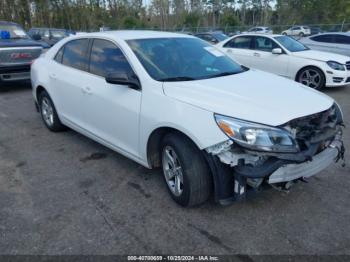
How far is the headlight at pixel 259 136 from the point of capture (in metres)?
2.51

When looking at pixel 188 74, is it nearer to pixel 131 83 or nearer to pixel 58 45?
pixel 131 83

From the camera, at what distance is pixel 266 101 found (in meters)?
2.81

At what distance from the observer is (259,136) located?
2523mm

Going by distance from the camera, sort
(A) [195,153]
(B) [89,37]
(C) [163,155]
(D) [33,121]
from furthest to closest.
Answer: (D) [33,121], (B) [89,37], (C) [163,155], (A) [195,153]

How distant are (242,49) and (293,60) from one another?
1691mm

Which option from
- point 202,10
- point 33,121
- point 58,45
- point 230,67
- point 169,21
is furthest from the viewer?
point 202,10

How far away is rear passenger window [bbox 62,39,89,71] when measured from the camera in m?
4.20

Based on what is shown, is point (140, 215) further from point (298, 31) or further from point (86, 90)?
point (298, 31)

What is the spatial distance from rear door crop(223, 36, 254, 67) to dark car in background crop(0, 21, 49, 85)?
572cm

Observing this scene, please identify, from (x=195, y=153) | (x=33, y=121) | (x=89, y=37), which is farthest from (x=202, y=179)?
(x=33, y=121)

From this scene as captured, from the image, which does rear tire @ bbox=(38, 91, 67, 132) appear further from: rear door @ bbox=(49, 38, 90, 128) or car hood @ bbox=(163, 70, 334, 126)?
car hood @ bbox=(163, 70, 334, 126)

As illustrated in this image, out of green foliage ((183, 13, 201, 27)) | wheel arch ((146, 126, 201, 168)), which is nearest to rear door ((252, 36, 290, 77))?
wheel arch ((146, 126, 201, 168))

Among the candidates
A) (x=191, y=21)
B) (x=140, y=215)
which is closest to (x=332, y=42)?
(x=140, y=215)

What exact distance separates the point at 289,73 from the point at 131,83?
6.32 m
